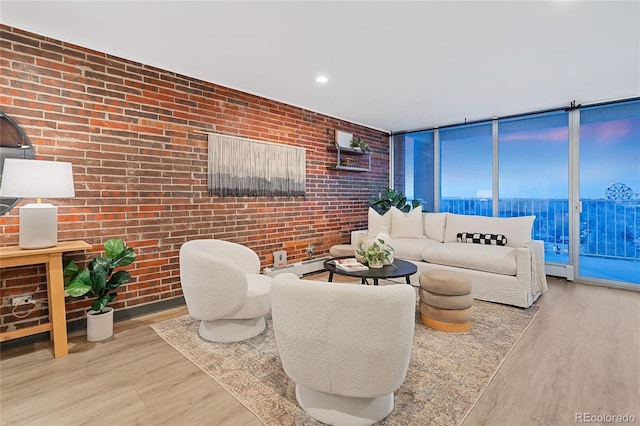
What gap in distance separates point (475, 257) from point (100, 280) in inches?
148

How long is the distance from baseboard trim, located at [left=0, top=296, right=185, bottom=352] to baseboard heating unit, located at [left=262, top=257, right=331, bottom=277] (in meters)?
1.15

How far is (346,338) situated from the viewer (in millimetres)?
1378

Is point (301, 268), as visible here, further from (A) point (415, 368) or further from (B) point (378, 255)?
(A) point (415, 368)

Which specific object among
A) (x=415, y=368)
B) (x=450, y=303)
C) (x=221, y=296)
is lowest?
(x=415, y=368)

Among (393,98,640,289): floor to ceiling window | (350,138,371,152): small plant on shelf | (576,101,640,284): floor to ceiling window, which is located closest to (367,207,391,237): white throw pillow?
(350,138,371,152): small plant on shelf

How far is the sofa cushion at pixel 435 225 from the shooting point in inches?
185

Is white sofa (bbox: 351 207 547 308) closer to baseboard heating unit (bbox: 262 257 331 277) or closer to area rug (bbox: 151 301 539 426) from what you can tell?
area rug (bbox: 151 301 539 426)

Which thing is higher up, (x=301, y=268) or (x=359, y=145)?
(x=359, y=145)

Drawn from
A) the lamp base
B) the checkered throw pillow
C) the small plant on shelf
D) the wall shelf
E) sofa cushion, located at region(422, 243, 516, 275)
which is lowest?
sofa cushion, located at region(422, 243, 516, 275)

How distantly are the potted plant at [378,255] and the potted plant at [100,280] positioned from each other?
6.92ft

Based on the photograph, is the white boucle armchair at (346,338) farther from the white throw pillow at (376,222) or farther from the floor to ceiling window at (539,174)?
the floor to ceiling window at (539,174)

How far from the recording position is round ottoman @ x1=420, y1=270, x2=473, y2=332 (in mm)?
2695

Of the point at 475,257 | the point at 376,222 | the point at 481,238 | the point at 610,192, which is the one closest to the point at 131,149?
the point at 376,222

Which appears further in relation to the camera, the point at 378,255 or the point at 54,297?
the point at 378,255
